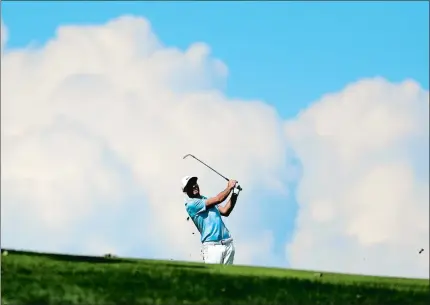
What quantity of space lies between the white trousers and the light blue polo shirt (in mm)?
109

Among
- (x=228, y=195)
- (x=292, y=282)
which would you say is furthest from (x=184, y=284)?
(x=228, y=195)

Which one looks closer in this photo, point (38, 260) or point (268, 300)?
point (268, 300)

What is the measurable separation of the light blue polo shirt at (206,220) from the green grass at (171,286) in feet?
19.2

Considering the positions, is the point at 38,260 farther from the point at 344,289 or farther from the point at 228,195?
the point at 228,195

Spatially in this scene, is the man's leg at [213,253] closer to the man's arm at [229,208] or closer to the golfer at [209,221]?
the golfer at [209,221]

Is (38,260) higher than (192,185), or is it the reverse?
(192,185)

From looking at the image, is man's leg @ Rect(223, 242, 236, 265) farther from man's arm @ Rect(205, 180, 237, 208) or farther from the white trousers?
man's arm @ Rect(205, 180, 237, 208)

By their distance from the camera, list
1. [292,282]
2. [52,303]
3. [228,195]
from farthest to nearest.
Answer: [228,195] < [292,282] < [52,303]

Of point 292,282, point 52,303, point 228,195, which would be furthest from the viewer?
point 228,195

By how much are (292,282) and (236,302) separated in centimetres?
99

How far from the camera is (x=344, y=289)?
13.7 metres

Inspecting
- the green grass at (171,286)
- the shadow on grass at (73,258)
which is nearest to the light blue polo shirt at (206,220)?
the shadow on grass at (73,258)

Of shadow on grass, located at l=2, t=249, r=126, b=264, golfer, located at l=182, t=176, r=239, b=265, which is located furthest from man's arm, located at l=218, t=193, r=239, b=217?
shadow on grass, located at l=2, t=249, r=126, b=264

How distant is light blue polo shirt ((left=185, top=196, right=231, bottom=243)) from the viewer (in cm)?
2036
